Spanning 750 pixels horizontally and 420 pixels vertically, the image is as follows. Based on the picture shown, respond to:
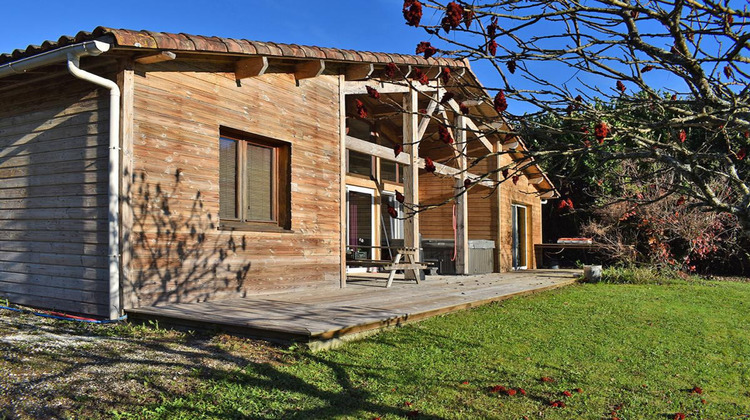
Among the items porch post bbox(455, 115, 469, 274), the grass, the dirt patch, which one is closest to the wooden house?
the dirt patch

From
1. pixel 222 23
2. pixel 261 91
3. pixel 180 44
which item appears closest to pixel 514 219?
pixel 261 91

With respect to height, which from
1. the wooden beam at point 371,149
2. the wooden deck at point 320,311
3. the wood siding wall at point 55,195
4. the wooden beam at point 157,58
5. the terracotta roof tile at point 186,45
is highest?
the terracotta roof tile at point 186,45

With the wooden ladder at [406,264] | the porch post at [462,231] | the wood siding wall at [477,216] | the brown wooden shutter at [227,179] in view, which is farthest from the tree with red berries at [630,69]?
the wood siding wall at [477,216]

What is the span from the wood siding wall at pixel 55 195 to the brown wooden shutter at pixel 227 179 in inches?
56.7

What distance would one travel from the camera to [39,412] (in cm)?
314

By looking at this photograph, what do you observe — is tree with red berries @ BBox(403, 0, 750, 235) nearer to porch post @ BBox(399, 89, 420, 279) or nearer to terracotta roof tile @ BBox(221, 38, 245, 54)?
terracotta roof tile @ BBox(221, 38, 245, 54)

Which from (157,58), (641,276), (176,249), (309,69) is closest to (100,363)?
(176,249)

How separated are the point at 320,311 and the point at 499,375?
2022mm

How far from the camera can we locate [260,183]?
7.47 meters

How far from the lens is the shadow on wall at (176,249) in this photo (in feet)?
18.8

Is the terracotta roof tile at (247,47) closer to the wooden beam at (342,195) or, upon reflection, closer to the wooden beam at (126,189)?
the wooden beam at (126,189)

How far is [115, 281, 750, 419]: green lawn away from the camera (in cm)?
361

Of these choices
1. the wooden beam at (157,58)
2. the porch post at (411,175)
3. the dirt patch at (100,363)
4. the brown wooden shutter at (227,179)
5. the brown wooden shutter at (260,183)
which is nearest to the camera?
the dirt patch at (100,363)

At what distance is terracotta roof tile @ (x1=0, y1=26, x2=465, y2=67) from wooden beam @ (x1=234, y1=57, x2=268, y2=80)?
134 mm
